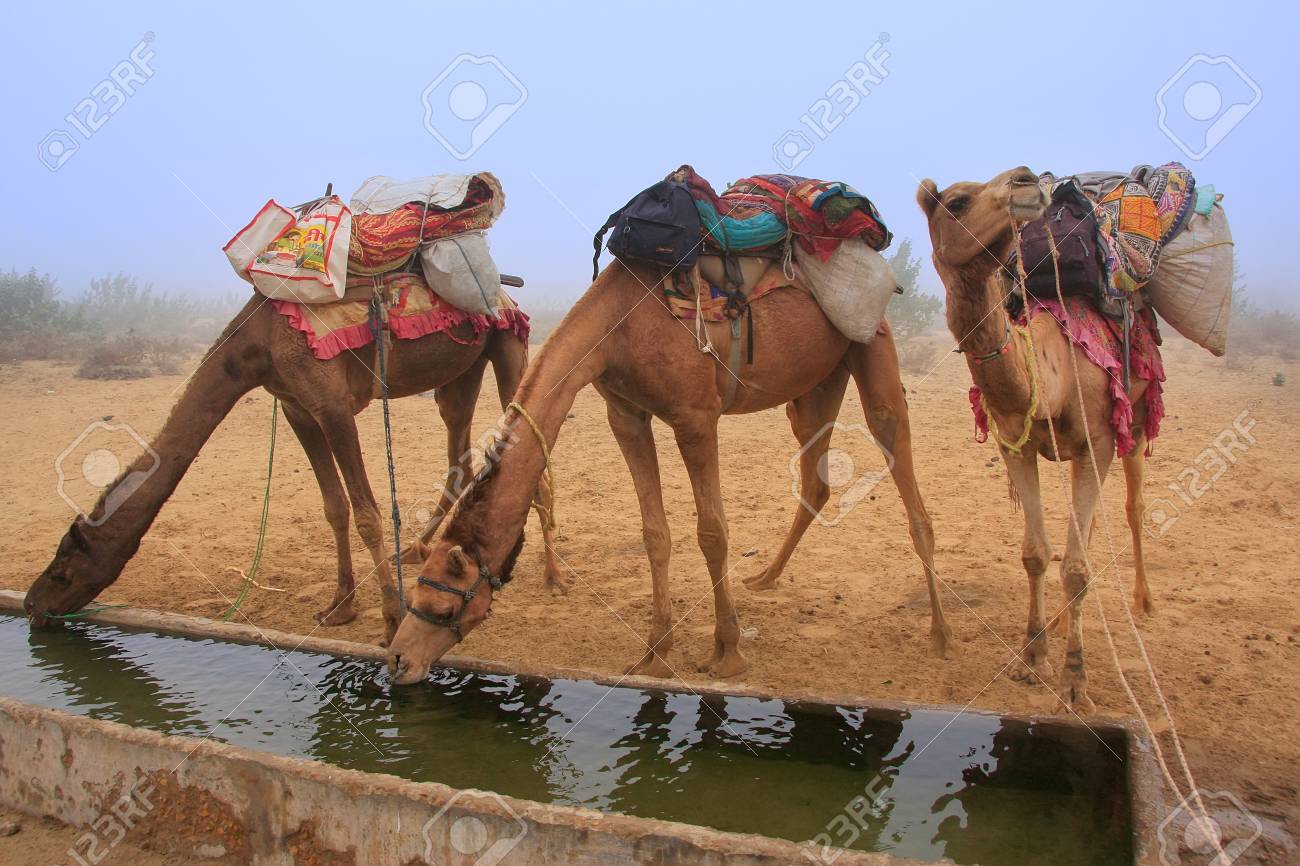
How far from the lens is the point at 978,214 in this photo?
11.6 ft

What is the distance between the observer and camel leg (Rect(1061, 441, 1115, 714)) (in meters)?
4.22

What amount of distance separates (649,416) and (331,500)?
223 cm

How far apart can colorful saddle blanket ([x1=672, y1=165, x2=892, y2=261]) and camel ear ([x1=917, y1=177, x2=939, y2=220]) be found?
937 millimetres

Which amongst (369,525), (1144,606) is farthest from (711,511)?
(1144,606)

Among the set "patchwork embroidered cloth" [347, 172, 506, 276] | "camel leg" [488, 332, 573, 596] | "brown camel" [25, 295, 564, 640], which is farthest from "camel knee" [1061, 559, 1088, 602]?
"patchwork embroidered cloth" [347, 172, 506, 276]

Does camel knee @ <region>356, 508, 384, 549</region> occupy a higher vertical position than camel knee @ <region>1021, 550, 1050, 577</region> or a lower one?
higher

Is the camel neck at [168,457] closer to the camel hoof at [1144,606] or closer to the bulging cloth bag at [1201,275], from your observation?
the bulging cloth bag at [1201,275]

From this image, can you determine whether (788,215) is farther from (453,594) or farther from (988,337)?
(453,594)

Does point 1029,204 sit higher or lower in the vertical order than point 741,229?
lower

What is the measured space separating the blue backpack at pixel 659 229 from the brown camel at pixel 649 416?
0.15m

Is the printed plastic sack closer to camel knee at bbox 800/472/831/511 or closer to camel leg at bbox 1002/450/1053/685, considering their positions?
camel knee at bbox 800/472/831/511

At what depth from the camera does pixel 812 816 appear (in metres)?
3.14

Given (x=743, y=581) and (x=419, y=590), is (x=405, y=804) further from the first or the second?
(x=743, y=581)

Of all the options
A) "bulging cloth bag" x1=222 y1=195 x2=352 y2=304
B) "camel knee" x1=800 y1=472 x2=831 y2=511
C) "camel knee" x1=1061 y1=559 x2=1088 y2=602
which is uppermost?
"bulging cloth bag" x1=222 y1=195 x2=352 y2=304
